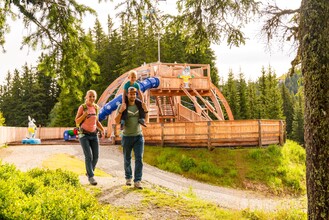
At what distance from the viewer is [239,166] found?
16.0 metres

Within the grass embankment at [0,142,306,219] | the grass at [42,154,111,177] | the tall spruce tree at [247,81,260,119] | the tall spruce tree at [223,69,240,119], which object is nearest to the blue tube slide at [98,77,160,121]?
the grass at [42,154,111,177]

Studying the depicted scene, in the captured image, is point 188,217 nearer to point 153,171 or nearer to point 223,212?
point 223,212

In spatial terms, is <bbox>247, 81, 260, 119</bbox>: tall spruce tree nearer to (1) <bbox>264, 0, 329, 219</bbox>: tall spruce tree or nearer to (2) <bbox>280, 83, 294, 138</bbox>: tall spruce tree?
(2) <bbox>280, 83, 294, 138</bbox>: tall spruce tree

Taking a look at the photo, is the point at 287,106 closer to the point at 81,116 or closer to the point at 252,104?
the point at 252,104

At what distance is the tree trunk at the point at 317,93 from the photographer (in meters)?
4.68

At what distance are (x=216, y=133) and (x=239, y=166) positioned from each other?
6.91ft

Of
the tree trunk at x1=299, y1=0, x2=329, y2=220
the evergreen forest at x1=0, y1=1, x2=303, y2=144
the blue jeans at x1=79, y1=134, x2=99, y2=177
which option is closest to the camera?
the tree trunk at x1=299, y1=0, x2=329, y2=220

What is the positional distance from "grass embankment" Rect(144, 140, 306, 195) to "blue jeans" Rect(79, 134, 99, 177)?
8784 mm

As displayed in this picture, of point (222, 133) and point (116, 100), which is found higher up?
point (116, 100)

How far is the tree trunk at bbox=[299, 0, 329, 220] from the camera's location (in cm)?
468

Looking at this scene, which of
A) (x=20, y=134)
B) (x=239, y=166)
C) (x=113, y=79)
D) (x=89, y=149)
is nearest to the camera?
(x=89, y=149)

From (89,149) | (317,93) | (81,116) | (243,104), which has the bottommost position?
(89,149)

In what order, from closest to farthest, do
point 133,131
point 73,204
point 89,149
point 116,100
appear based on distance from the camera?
point 73,204 < point 133,131 < point 89,149 < point 116,100

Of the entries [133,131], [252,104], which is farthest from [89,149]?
[252,104]
